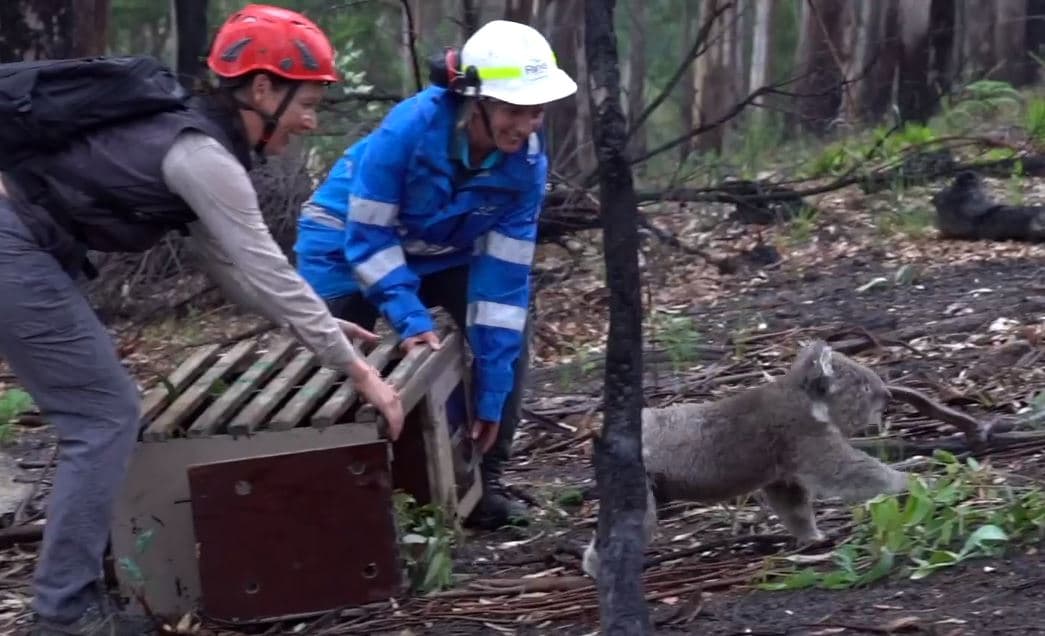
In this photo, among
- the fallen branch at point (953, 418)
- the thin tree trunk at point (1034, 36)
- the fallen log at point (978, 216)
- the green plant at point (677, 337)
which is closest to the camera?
the fallen branch at point (953, 418)

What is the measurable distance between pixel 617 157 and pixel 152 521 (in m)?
2.12

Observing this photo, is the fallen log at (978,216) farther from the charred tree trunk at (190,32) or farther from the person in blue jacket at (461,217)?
the charred tree trunk at (190,32)

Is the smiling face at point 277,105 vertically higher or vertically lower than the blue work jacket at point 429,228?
higher

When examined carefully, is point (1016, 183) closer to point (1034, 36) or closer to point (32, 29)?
point (32, 29)

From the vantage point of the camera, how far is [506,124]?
17.6 ft

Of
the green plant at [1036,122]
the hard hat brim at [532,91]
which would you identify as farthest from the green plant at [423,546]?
the green plant at [1036,122]

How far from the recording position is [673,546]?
552 centimetres

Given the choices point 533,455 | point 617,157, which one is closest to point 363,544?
point 617,157

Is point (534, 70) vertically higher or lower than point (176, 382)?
higher

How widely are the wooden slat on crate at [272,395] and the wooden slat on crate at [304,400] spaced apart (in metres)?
0.05

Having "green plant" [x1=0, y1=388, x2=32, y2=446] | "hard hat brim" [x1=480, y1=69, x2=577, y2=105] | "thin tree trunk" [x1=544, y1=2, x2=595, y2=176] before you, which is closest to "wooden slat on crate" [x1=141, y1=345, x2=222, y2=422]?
"hard hat brim" [x1=480, y1=69, x2=577, y2=105]

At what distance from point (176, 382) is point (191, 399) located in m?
0.28

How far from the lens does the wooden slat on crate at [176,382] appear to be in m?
5.14

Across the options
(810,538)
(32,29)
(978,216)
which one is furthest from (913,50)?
(810,538)
